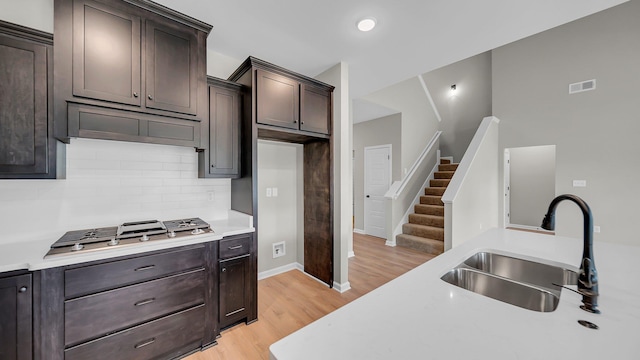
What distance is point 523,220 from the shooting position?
6.38 meters

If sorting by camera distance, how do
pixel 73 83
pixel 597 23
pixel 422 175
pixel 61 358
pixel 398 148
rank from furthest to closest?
pixel 422 175 < pixel 398 148 < pixel 597 23 < pixel 73 83 < pixel 61 358

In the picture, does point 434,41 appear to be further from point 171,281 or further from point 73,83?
point 171,281

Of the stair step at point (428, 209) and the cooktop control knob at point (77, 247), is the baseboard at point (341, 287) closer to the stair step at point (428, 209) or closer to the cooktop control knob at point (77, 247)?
the cooktop control knob at point (77, 247)

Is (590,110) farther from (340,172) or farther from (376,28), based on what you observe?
(340,172)

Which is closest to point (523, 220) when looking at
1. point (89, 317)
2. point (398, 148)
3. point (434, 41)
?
point (398, 148)

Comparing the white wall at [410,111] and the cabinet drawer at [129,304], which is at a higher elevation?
the white wall at [410,111]

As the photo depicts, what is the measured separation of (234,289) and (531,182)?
7703mm

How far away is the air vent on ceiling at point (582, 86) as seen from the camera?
4.50m

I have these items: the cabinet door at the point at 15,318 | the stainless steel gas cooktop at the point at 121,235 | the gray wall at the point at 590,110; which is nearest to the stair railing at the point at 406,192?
the gray wall at the point at 590,110

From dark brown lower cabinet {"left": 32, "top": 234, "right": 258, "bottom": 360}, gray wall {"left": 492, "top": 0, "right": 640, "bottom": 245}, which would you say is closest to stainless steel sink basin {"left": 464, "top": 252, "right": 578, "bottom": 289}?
dark brown lower cabinet {"left": 32, "top": 234, "right": 258, "bottom": 360}

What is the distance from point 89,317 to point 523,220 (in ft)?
27.8

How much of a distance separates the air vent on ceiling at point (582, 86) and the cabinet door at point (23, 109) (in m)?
7.58

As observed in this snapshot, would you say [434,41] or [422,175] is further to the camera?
[422,175]

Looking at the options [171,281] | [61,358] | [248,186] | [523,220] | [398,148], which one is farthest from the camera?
[523,220]
